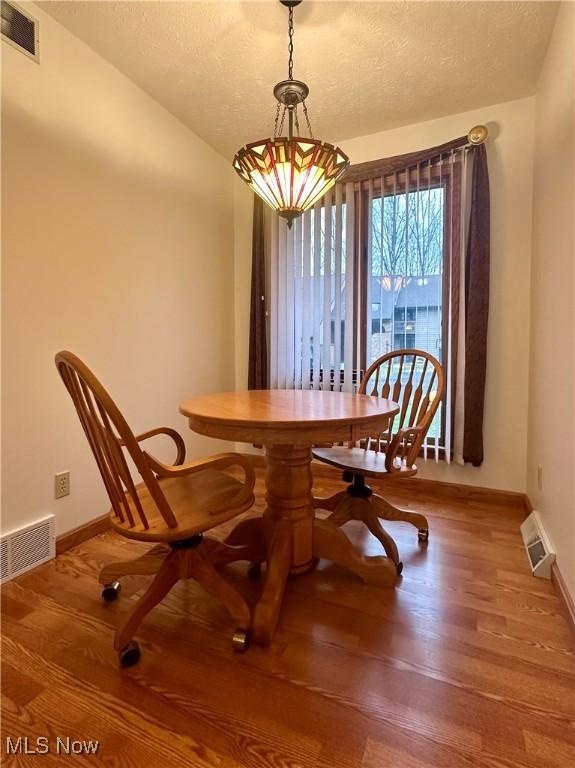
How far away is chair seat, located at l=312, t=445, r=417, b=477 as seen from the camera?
159 cm

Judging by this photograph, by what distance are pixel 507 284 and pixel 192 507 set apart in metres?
2.22

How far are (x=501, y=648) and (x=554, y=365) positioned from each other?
1.12 metres

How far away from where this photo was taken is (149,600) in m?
1.14

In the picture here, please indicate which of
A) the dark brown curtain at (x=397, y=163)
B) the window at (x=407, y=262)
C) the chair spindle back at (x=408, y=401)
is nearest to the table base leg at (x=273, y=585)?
the chair spindle back at (x=408, y=401)

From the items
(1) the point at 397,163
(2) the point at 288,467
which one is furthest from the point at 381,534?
(1) the point at 397,163

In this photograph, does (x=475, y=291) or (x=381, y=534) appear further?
(x=475, y=291)

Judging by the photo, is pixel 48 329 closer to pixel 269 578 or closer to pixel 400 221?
pixel 269 578

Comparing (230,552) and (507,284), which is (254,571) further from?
(507,284)

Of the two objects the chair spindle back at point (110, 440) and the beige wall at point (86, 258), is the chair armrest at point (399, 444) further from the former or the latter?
the beige wall at point (86, 258)

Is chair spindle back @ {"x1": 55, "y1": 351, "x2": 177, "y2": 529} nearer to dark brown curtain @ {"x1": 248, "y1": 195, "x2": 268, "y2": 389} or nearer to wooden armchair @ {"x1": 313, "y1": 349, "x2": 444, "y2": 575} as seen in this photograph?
wooden armchair @ {"x1": 313, "y1": 349, "x2": 444, "y2": 575}

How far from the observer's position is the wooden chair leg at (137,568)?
1.27 metres

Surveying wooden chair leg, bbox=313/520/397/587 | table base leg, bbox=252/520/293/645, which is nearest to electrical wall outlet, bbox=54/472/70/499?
table base leg, bbox=252/520/293/645

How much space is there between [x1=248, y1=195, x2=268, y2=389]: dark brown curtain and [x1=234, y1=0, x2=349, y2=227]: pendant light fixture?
1.31 m

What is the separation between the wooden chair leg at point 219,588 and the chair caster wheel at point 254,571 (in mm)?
337
